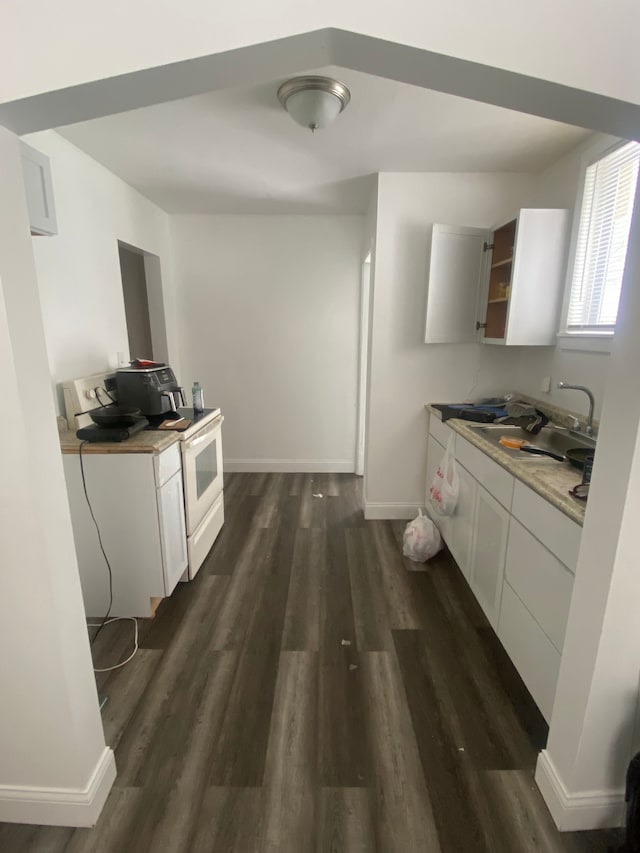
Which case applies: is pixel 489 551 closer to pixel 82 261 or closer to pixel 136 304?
pixel 82 261

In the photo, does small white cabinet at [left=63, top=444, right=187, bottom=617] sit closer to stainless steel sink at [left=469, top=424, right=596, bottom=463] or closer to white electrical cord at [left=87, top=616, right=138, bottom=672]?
white electrical cord at [left=87, top=616, right=138, bottom=672]

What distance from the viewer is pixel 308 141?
225cm

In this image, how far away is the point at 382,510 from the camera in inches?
129

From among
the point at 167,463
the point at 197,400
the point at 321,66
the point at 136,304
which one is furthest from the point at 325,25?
the point at 136,304

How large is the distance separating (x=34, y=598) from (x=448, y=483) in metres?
2.02

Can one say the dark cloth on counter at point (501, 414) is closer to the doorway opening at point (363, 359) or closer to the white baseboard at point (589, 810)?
the doorway opening at point (363, 359)

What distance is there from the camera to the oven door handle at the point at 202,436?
229 centimetres

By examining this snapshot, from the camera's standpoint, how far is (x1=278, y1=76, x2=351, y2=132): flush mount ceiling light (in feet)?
5.45

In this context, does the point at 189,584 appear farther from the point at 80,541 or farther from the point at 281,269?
the point at 281,269

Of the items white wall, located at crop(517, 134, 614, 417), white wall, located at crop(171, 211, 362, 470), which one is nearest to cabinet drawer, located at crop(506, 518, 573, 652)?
white wall, located at crop(517, 134, 614, 417)

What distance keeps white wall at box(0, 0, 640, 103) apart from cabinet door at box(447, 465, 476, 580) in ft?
5.64

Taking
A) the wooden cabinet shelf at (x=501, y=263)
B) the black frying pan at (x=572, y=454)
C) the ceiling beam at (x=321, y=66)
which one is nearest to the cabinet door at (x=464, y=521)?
the black frying pan at (x=572, y=454)

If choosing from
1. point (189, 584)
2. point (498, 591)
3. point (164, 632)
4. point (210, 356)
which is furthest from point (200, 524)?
point (210, 356)

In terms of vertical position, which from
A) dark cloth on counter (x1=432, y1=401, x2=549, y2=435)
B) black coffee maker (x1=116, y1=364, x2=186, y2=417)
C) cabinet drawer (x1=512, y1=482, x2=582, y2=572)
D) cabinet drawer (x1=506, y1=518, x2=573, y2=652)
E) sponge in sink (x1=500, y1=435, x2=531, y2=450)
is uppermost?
black coffee maker (x1=116, y1=364, x2=186, y2=417)
